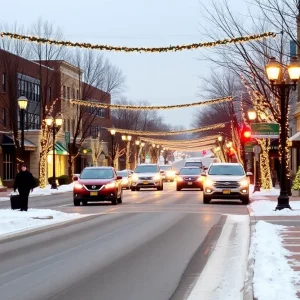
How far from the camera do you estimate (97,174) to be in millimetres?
34125

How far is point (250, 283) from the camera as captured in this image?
9.74 metres

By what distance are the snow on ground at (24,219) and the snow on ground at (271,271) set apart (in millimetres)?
7666

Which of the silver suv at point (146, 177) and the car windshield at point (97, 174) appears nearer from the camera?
the car windshield at point (97, 174)

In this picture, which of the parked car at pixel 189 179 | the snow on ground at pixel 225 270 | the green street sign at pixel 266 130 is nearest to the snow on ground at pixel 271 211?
the green street sign at pixel 266 130

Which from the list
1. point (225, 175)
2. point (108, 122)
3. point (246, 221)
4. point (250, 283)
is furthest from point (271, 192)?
point (108, 122)

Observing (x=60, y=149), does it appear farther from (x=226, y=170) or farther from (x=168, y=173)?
(x=226, y=170)

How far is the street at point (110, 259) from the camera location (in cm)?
1054

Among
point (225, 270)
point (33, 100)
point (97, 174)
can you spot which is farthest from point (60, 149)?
point (225, 270)

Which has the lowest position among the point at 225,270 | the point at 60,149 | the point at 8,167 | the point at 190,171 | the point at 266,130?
the point at 225,270

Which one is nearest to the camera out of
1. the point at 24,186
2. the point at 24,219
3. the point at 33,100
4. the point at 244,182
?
the point at 24,219

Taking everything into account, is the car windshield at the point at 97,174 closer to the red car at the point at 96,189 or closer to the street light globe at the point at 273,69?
the red car at the point at 96,189

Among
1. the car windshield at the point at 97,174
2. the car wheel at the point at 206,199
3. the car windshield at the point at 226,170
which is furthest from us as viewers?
the car windshield at the point at 226,170

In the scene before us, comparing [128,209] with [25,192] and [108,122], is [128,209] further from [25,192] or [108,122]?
[108,122]

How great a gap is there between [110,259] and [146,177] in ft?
122
